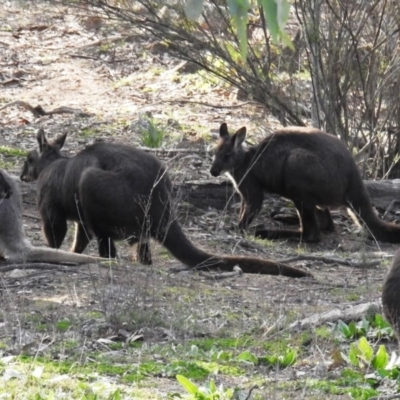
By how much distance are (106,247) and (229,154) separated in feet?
10.1

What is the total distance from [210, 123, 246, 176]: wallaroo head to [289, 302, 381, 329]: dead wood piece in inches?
198

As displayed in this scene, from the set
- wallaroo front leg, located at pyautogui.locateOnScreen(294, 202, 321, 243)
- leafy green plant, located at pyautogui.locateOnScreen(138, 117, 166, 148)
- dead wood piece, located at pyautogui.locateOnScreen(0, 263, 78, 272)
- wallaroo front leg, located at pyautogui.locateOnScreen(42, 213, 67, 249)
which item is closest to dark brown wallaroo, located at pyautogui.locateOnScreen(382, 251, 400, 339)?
dead wood piece, located at pyautogui.locateOnScreen(0, 263, 78, 272)

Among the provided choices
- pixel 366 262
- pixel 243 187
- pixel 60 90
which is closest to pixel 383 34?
pixel 243 187

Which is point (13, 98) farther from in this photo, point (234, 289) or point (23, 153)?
point (234, 289)

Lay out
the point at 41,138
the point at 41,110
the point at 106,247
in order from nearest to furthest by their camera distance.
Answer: the point at 106,247 < the point at 41,138 < the point at 41,110

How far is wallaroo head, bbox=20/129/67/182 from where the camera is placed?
9695mm

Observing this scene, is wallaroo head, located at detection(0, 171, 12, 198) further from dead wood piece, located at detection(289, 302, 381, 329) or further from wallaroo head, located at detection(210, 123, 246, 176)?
wallaroo head, located at detection(210, 123, 246, 176)

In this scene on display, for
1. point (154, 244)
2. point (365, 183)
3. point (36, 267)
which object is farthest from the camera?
point (365, 183)

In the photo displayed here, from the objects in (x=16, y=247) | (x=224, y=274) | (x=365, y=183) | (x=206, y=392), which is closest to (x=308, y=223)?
(x=365, y=183)

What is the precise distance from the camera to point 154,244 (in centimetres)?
906

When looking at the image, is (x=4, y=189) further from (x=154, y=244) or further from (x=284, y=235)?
(x=284, y=235)

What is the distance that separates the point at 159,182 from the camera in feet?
Result: 27.9

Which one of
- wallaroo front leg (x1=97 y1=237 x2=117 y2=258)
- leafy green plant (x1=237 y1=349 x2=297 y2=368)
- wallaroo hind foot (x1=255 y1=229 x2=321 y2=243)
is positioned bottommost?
leafy green plant (x1=237 y1=349 x2=297 y2=368)

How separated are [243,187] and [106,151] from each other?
8.99ft
